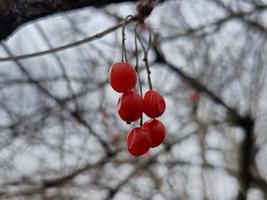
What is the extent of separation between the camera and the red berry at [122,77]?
147 centimetres

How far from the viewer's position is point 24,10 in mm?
1232

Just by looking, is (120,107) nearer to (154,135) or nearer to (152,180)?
(154,135)

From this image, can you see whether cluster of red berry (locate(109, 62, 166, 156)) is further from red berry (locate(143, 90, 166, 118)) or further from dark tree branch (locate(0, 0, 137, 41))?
dark tree branch (locate(0, 0, 137, 41))

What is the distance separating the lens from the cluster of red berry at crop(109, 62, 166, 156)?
56.0 inches

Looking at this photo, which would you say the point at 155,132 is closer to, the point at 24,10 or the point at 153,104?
the point at 153,104

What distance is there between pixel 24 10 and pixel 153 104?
1.45 ft

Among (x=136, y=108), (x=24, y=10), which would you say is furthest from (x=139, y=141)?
(x=24, y=10)

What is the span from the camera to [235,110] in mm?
4086

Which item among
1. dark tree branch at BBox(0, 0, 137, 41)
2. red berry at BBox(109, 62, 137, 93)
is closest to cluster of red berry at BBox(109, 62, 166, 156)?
red berry at BBox(109, 62, 137, 93)

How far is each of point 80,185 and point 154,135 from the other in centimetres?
281

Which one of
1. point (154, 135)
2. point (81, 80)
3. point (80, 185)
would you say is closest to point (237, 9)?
point (81, 80)

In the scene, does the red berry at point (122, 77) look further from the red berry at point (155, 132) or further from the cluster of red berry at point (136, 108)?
the red berry at point (155, 132)

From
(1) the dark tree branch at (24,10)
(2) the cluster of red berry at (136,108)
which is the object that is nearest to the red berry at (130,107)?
(2) the cluster of red berry at (136,108)

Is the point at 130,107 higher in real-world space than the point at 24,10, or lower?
lower
